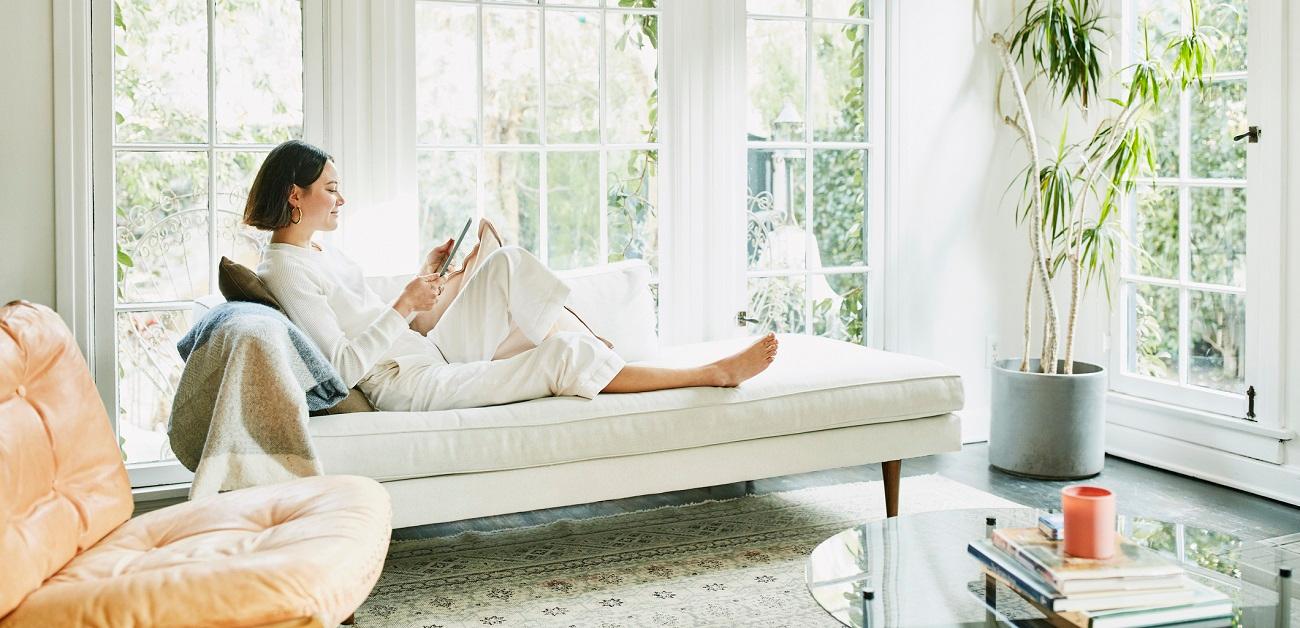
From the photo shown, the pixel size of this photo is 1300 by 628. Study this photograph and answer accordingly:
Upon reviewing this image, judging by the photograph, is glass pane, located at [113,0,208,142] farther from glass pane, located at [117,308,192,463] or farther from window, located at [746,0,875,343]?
window, located at [746,0,875,343]

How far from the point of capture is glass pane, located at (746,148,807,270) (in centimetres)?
437

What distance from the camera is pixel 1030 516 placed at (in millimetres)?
2508

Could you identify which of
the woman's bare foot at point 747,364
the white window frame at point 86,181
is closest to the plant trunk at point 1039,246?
the woman's bare foot at point 747,364

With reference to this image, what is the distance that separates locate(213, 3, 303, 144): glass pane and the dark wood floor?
133 centimetres

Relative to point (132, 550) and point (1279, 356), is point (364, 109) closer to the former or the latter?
point (132, 550)

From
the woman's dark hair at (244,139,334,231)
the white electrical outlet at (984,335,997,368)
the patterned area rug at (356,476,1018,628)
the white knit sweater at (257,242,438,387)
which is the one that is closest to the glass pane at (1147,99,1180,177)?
the white electrical outlet at (984,335,997,368)

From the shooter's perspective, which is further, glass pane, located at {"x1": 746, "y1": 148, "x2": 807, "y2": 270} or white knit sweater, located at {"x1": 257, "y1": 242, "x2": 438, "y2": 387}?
glass pane, located at {"x1": 746, "y1": 148, "x2": 807, "y2": 270}

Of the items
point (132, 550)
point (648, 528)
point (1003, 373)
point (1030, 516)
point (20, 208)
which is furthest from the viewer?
point (1003, 373)

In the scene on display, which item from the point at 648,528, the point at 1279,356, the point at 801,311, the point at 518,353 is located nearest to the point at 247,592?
the point at 518,353

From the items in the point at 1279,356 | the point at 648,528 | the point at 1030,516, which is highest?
the point at 1279,356

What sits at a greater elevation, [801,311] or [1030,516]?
[801,311]

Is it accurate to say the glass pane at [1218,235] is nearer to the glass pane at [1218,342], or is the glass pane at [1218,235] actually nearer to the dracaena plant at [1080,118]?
the glass pane at [1218,342]

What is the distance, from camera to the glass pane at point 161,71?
344cm

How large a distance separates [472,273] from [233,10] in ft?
Answer: 3.61
